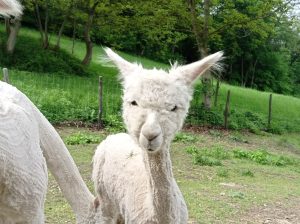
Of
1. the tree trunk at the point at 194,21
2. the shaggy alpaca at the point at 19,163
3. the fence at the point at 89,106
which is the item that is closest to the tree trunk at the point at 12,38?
the fence at the point at 89,106

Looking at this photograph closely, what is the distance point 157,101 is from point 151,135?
221 mm

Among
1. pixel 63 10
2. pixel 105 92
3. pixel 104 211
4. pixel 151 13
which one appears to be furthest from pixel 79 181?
pixel 63 10

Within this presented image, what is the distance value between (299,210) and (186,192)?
171 centimetres

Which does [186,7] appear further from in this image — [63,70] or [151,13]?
[63,70]

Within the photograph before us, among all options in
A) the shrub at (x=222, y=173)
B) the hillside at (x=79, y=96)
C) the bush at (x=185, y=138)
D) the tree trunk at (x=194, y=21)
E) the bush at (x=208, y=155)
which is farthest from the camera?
the tree trunk at (x=194, y=21)

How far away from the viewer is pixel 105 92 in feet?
50.0

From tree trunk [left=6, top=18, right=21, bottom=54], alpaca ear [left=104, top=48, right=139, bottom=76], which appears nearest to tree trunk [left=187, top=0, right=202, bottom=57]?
tree trunk [left=6, top=18, right=21, bottom=54]

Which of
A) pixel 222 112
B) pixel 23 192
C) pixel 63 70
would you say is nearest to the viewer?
pixel 23 192

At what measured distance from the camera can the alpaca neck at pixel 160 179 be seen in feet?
11.2

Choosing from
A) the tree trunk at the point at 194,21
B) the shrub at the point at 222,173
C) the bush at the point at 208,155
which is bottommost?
the shrub at the point at 222,173

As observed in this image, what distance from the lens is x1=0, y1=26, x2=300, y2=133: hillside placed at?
1299 centimetres

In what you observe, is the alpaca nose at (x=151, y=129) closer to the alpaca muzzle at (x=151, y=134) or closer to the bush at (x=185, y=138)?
the alpaca muzzle at (x=151, y=134)

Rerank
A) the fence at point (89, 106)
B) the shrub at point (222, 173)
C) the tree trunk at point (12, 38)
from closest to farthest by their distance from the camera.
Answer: the shrub at point (222, 173)
the fence at point (89, 106)
the tree trunk at point (12, 38)

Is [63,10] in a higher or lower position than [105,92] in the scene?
higher
